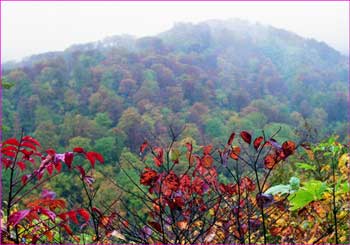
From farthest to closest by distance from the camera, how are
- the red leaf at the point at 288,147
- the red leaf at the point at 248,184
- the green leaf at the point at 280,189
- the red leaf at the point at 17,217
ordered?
the red leaf at the point at 248,184
the red leaf at the point at 288,147
the green leaf at the point at 280,189
the red leaf at the point at 17,217

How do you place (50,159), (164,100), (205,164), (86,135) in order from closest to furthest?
(50,159) → (205,164) → (86,135) → (164,100)

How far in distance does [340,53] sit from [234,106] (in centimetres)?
2690

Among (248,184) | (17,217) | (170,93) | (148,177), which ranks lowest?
(170,93)

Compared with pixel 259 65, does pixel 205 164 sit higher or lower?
higher

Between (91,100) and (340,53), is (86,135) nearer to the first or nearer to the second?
(91,100)

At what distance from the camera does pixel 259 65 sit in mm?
45875

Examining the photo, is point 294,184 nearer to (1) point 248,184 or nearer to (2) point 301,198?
(2) point 301,198

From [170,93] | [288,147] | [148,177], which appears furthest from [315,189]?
[170,93]

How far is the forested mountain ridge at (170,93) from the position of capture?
25.6 meters

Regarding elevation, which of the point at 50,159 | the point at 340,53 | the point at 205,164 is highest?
the point at 50,159

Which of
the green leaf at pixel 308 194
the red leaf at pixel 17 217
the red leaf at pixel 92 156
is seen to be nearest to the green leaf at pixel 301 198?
the green leaf at pixel 308 194

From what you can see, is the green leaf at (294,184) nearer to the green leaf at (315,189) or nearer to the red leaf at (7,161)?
the green leaf at (315,189)

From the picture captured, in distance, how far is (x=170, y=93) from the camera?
34.0 metres

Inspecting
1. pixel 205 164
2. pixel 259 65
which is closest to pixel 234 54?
pixel 259 65
